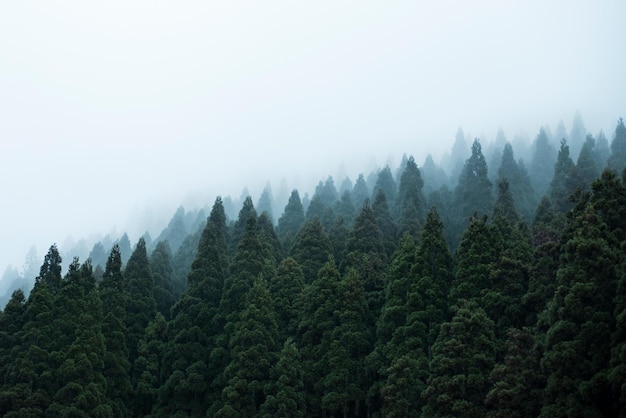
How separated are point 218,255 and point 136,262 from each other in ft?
24.0

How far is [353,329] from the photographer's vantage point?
42.5 metres

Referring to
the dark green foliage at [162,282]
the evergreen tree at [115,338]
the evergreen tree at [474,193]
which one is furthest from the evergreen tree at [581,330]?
the evergreen tree at [474,193]

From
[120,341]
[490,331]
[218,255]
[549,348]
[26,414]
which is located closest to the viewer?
[549,348]

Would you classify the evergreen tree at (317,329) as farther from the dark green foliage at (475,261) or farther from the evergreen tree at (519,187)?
the evergreen tree at (519,187)

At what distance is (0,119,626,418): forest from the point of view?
29.9 meters

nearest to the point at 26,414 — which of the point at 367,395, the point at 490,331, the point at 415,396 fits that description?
the point at 367,395

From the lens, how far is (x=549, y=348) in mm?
29750

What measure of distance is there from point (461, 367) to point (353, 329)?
10087 mm

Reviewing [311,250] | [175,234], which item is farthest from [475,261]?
[175,234]

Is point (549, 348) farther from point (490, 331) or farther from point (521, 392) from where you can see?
point (490, 331)

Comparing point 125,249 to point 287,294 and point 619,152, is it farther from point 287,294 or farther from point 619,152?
point 619,152

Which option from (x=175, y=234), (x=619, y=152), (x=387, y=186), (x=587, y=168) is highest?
(x=175, y=234)

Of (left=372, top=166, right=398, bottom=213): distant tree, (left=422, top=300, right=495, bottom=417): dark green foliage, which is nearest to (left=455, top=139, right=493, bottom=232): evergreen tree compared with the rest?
(left=372, top=166, right=398, bottom=213): distant tree

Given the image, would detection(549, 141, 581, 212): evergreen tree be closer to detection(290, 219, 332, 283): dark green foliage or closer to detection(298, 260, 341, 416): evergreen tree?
detection(290, 219, 332, 283): dark green foliage
